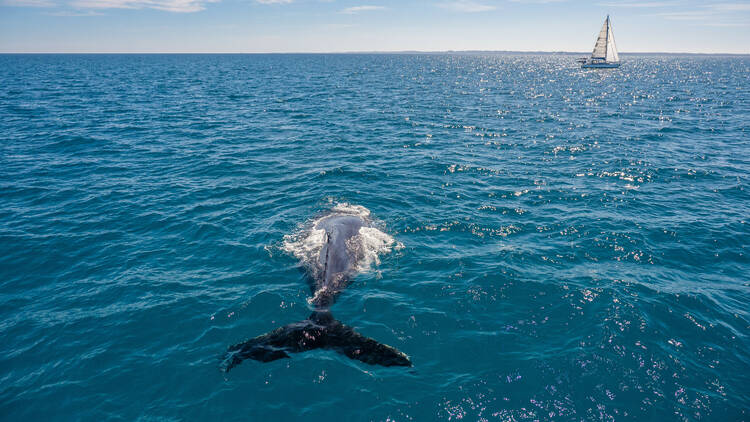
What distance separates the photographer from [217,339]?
11734mm

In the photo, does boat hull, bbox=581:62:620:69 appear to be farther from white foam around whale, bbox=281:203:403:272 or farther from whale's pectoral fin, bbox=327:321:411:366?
whale's pectoral fin, bbox=327:321:411:366

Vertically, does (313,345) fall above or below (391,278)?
below

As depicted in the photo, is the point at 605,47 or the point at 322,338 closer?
the point at 322,338

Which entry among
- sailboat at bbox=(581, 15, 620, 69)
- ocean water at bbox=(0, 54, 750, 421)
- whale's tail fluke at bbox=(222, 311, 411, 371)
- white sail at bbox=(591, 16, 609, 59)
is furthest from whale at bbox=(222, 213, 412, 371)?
sailboat at bbox=(581, 15, 620, 69)

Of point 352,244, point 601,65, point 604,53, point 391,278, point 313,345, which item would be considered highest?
point 604,53

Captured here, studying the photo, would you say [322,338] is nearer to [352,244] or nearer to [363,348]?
[363,348]

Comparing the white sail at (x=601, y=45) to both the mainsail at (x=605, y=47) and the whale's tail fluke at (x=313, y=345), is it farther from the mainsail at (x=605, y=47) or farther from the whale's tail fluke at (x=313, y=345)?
the whale's tail fluke at (x=313, y=345)

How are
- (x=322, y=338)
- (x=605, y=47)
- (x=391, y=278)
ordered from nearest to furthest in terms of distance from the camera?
(x=322, y=338) → (x=391, y=278) → (x=605, y=47)

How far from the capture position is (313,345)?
11.1 metres

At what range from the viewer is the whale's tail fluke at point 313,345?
10.5 m

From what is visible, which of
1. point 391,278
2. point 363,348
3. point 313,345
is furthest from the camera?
point 391,278

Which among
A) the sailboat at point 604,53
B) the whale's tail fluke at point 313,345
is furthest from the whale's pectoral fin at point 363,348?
the sailboat at point 604,53

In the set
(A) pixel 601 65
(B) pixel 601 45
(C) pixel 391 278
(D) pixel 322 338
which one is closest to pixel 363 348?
(D) pixel 322 338

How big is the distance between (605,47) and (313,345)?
182164mm
